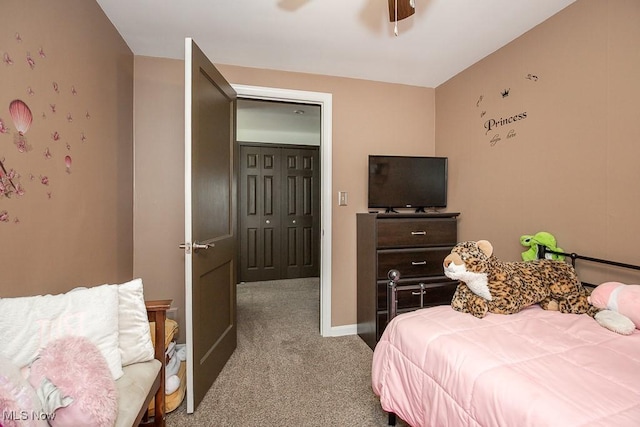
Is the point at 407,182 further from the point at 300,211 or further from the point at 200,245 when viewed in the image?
the point at 300,211

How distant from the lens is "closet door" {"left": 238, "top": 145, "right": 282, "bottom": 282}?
15.6 ft

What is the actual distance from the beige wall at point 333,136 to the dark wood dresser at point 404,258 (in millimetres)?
273

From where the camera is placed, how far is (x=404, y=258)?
252 cm

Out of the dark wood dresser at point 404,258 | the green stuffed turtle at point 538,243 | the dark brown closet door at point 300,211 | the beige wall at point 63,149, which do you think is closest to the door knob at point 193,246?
the beige wall at point 63,149

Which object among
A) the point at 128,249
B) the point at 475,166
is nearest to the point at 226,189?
the point at 128,249

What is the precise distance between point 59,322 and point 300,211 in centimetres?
395

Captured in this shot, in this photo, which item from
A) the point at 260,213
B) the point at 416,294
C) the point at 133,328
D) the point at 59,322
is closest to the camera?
the point at 59,322

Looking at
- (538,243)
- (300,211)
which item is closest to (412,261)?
(538,243)

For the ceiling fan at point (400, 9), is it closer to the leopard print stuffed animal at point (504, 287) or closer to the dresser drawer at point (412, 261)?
the leopard print stuffed animal at point (504, 287)

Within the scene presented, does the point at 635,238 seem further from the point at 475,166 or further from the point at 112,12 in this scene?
the point at 112,12

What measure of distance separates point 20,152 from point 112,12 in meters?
1.22

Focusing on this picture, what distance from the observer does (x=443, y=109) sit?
2.97 metres

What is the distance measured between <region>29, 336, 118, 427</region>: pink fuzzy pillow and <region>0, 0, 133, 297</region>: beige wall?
Result: 363 mm
